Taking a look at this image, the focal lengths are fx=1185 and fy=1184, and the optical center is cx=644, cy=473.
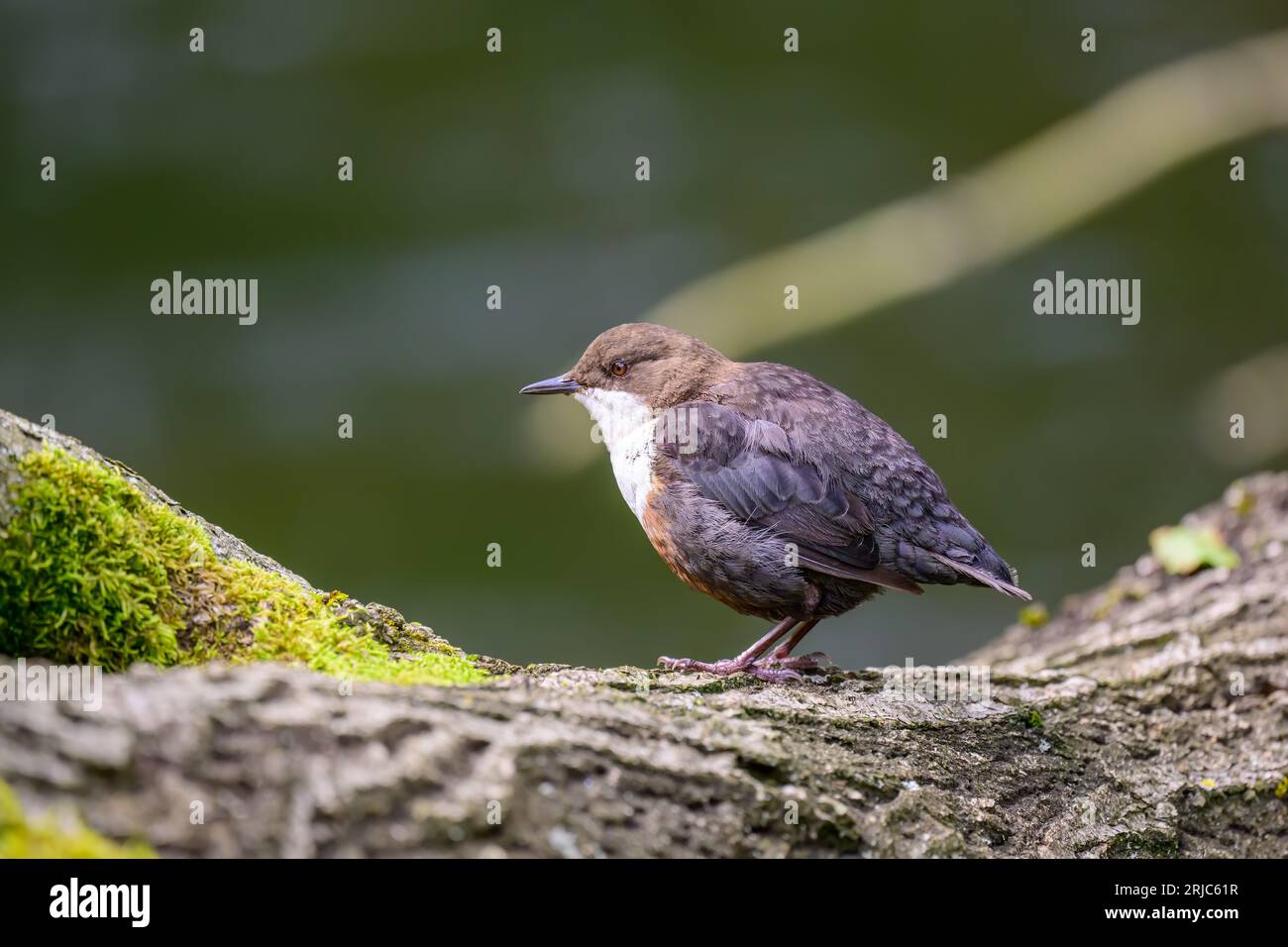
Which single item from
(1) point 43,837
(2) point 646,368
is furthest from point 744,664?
(1) point 43,837

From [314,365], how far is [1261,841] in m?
8.28

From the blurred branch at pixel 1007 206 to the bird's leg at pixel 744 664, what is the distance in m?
2.74

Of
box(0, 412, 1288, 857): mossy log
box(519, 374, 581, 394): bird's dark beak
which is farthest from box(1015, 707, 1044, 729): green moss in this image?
box(519, 374, 581, 394): bird's dark beak

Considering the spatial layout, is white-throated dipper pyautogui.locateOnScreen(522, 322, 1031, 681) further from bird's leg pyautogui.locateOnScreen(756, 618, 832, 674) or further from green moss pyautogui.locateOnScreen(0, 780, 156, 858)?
green moss pyautogui.locateOnScreen(0, 780, 156, 858)

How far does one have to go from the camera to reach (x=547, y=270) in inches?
408

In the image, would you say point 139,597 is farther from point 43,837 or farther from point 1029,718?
point 1029,718

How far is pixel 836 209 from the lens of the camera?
10211mm

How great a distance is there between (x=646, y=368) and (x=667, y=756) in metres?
2.42

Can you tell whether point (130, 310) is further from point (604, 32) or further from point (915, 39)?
point (915, 39)

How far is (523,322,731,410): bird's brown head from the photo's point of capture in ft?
15.6

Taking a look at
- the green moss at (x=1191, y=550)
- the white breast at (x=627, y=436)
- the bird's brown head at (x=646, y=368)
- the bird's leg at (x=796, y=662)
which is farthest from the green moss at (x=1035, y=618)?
the white breast at (x=627, y=436)

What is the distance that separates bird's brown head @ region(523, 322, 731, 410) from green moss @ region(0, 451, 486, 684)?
1689 millimetres
